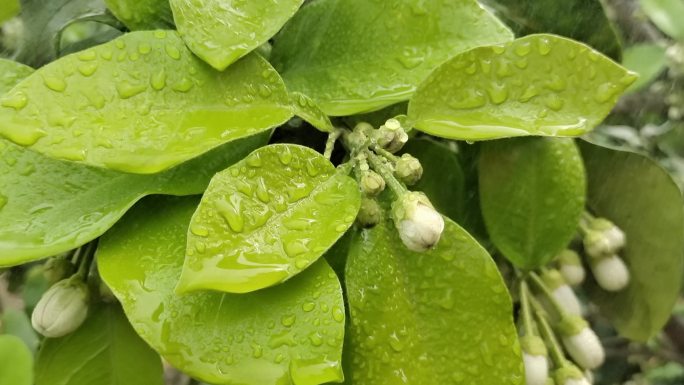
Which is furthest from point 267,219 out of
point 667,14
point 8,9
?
point 667,14

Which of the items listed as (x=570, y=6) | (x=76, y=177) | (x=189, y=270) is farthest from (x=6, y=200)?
(x=570, y=6)

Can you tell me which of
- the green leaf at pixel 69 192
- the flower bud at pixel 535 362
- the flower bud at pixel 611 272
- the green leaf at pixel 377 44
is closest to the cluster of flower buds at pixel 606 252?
the flower bud at pixel 611 272

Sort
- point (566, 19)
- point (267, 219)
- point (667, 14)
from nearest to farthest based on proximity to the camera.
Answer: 1. point (267, 219)
2. point (566, 19)
3. point (667, 14)

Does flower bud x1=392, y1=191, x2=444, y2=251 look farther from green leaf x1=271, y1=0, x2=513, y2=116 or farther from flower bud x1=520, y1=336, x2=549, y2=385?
flower bud x1=520, y1=336, x2=549, y2=385

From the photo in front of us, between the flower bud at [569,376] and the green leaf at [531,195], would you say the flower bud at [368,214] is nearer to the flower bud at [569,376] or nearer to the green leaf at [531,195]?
the green leaf at [531,195]

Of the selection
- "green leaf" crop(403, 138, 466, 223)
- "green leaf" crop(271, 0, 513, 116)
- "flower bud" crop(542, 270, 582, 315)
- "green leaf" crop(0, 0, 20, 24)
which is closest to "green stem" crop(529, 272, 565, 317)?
"flower bud" crop(542, 270, 582, 315)

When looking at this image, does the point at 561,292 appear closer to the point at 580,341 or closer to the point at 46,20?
the point at 580,341
